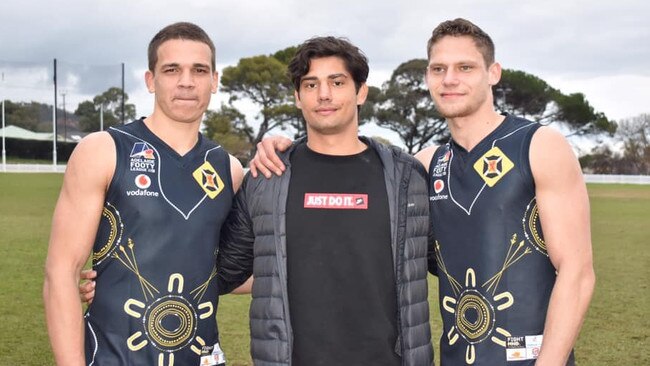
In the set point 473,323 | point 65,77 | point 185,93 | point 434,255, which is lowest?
point 473,323

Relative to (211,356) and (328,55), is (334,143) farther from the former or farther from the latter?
(211,356)

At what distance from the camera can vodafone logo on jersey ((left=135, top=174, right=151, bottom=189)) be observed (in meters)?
3.81

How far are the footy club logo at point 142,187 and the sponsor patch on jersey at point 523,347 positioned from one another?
6.21 feet

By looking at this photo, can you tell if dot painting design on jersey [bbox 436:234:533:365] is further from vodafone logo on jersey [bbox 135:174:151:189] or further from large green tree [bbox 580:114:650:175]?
large green tree [bbox 580:114:650:175]

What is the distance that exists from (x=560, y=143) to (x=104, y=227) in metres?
2.28

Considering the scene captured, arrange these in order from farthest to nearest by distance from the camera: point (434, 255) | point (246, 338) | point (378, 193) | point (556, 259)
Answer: point (246, 338) → point (434, 255) → point (378, 193) → point (556, 259)

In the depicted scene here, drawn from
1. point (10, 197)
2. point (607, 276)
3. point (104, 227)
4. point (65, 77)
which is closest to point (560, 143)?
point (104, 227)

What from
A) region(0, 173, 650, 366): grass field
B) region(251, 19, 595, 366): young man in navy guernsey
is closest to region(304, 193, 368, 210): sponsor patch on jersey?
region(251, 19, 595, 366): young man in navy guernsey

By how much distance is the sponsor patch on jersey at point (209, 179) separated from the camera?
3.97 m

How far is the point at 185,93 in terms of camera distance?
13.1 feet

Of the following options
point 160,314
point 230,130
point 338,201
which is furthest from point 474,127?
point 230,130

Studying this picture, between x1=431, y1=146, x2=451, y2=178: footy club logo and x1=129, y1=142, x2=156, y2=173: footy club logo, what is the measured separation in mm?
1469

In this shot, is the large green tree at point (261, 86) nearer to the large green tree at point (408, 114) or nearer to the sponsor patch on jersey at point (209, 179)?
the large green tree at point (408, 114)

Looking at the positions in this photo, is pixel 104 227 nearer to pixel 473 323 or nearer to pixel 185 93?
pixel 185 93
